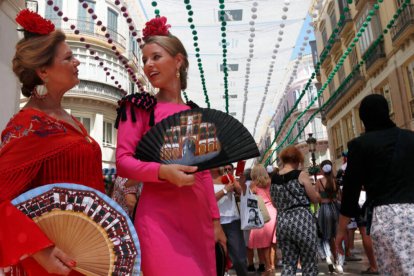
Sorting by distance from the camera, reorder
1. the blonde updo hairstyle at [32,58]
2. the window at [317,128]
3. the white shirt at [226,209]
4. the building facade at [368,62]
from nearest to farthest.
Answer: the blonde updo hairstyle at [32,58], the white shirt at [226,209], the building facade at [368,62], the window at [317,128]

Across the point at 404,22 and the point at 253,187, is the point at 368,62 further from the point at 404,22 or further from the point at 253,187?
the point at 253,187

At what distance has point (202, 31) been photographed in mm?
8828

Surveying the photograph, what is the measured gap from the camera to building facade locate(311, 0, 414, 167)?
56.1 ft

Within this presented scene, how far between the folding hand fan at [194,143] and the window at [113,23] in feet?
90.0

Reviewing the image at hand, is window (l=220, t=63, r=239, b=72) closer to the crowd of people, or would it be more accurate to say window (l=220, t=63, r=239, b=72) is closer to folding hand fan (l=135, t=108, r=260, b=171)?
the crowd of people

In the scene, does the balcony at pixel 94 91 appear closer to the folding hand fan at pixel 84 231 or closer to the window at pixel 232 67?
the window at pixel 232 67

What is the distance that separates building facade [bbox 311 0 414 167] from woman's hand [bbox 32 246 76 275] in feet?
28.5

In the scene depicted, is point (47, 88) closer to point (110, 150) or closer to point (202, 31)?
point (202, 31)

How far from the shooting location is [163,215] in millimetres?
1758

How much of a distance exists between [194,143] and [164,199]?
0.30 metres

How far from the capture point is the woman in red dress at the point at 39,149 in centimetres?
138

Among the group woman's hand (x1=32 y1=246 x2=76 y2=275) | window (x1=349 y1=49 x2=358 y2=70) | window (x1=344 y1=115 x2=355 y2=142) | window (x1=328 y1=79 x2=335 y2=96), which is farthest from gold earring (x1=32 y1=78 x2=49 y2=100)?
window (x1=328 y1=79 x2=335 y2=96)

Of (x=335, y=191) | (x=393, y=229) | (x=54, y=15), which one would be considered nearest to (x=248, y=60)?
(x=335, y=191)

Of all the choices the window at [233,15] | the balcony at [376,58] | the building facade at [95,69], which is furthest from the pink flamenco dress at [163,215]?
the building facade at [95,69]
